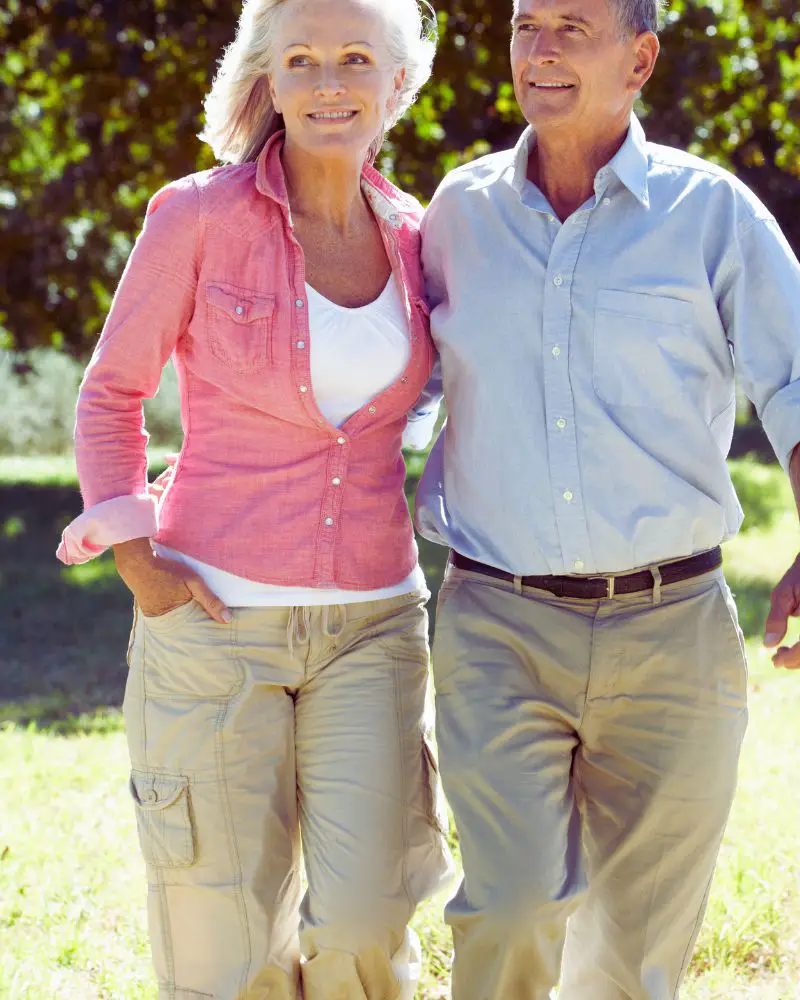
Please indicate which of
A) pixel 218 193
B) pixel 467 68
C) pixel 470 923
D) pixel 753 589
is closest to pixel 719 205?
pixel 218 193

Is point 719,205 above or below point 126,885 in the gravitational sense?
above

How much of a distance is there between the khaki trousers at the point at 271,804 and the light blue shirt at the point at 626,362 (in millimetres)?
510

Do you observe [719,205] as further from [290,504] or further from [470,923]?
[470,923]

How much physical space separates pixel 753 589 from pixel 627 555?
6.82 m

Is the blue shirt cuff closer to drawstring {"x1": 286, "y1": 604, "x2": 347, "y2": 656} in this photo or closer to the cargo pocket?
drawstring {"x1": 286, "y1": 604, "x2": 347, "y2": 656}

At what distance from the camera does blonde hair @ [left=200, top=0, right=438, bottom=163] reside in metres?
3.43

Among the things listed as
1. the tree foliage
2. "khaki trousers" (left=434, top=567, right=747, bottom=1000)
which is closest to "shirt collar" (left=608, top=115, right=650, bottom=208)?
"khaki trousers" (left=434, top=567, right=747, bottom=1000)

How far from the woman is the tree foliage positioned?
820 cm

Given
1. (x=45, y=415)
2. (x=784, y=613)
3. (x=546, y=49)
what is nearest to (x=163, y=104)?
(x=546, y=49)

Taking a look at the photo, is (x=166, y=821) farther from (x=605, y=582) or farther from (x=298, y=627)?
(x=605, y=582)

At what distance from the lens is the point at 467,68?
454 inches

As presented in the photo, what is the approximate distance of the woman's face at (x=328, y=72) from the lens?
131 inches

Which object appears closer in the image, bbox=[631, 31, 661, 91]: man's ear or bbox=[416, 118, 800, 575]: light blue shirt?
bbox=[416, 118, 800, 575]: light blue shirt

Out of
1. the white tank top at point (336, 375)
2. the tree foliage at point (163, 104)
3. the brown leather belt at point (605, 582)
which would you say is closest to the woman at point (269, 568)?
the white tank top at point (336, 375)
